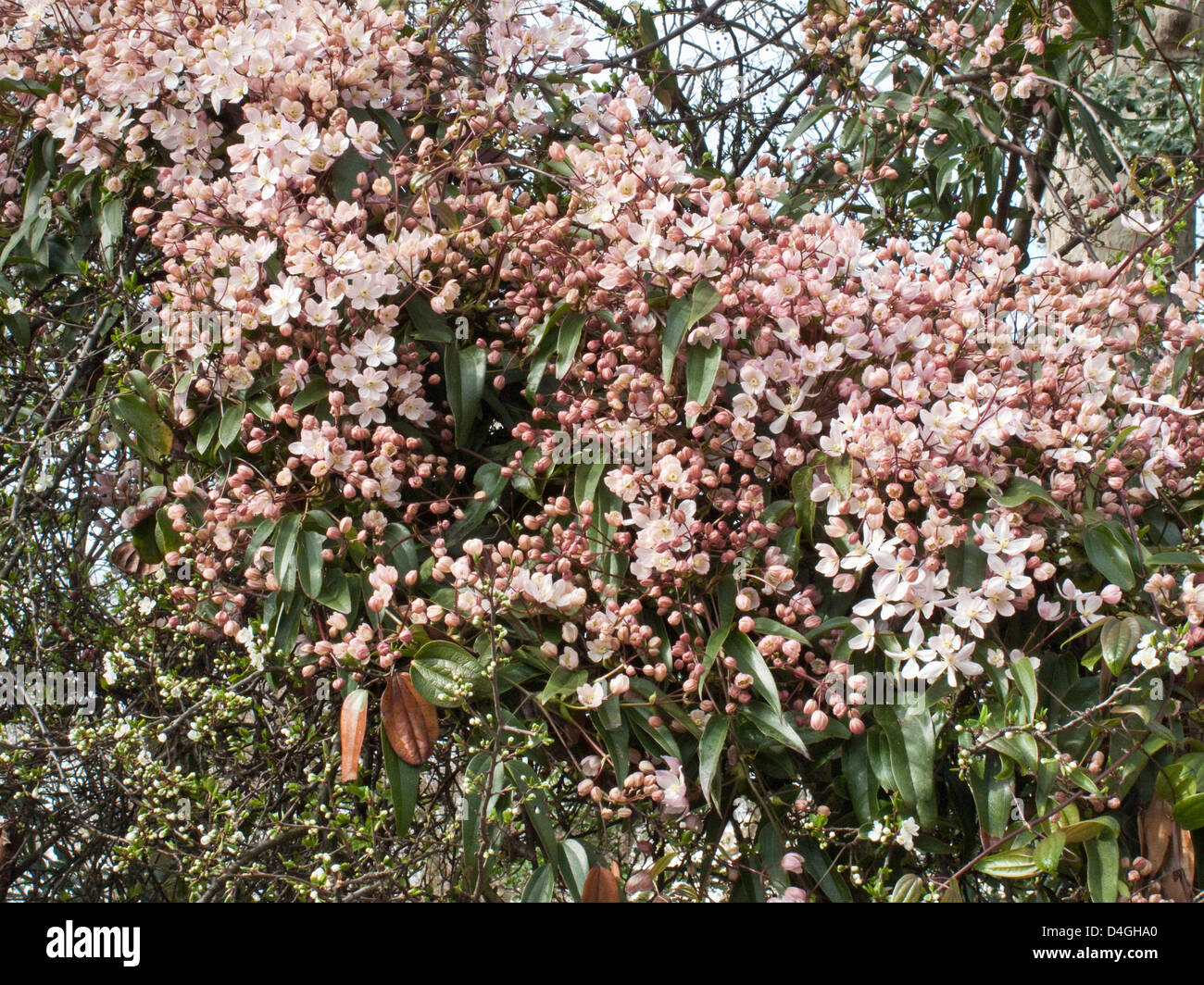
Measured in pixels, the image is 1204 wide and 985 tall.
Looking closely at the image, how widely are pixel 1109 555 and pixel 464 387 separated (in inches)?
35.7

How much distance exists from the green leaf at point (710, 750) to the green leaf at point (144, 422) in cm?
92

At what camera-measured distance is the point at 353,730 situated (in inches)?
54.6

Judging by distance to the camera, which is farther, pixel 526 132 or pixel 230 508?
pixel 526 132

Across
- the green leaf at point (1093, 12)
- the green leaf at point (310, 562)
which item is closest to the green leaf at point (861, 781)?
the green leaf at point (310, 562)

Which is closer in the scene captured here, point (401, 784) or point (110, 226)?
point (401, 784)

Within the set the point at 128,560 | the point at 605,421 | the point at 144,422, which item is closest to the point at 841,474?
the point at 605,421

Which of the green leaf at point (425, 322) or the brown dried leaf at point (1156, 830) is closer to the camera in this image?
the brown dried leaf at point (1156, 830)

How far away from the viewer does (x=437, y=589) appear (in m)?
1.48

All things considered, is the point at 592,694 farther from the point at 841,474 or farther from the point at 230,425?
→ the point at 230,425

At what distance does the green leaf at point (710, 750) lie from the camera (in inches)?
51.8

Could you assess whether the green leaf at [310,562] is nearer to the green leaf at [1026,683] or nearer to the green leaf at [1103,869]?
the green leaf at [1026,683]
